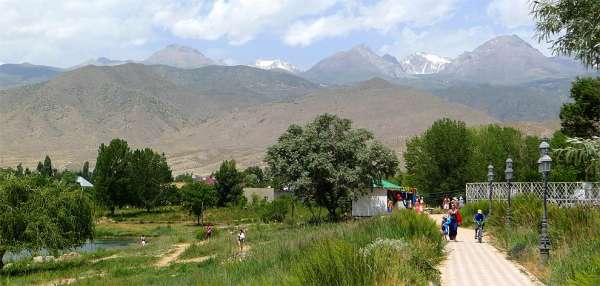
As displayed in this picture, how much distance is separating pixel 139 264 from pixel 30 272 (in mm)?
5092

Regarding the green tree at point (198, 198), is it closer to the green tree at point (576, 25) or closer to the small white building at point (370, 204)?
the small white building at point (370, 204)

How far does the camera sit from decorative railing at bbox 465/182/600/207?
31.4 m

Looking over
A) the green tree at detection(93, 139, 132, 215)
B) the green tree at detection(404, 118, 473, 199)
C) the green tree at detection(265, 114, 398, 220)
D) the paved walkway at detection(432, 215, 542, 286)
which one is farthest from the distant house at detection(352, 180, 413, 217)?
the green tree at detection(93, 139, 132, 215)

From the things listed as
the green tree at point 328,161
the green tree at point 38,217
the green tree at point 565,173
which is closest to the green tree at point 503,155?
the green tree at point 565,173

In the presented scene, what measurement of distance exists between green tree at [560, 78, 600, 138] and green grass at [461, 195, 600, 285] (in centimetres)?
1742

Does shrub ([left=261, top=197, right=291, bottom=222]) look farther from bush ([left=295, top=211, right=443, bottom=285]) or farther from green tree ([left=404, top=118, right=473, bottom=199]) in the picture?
bush ([left=295, top=211, right=443, bottom=285])

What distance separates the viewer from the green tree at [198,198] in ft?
236

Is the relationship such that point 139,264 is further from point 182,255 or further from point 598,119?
point 598,119

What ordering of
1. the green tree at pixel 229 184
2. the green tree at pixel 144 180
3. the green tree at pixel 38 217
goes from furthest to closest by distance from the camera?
the green tree at pixel 144 180
the green tree at pixel 229 184
the green tree at pixel 38 217

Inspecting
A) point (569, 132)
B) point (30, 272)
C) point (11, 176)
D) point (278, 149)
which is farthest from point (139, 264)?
point (569, 132)

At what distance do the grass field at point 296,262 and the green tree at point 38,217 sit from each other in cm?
141

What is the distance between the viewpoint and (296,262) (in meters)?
11.7

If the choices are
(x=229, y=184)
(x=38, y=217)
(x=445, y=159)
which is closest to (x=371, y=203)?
(x=445, y=159)

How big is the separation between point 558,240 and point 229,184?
236ft
